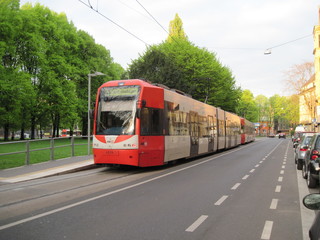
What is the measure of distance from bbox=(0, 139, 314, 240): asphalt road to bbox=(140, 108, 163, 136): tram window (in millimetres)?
2404

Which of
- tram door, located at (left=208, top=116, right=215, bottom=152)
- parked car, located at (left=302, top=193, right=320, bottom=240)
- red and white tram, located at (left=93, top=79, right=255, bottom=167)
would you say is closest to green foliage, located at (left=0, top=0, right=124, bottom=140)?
tram door, located at (left=208, top=116, right=215, bottom=152)

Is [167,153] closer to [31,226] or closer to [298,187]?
[298,187]

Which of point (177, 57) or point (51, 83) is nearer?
point (51, 83)

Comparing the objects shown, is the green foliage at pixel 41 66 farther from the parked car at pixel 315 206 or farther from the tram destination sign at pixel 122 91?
the parked car at pixel 315 206

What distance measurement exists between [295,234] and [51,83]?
33.6m

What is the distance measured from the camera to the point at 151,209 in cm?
601

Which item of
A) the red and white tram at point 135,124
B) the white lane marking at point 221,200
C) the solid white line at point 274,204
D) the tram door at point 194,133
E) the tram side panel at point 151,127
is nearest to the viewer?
the solid white line at point 274,204

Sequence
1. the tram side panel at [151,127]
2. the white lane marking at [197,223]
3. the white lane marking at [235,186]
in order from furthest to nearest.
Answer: the tram side panel at [151,127], the white lane marking at [235,186], the white lane marking at [197,223]

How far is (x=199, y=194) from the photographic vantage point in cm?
754

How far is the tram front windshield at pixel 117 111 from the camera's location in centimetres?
1156

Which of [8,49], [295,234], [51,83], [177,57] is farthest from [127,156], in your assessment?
[177,57]

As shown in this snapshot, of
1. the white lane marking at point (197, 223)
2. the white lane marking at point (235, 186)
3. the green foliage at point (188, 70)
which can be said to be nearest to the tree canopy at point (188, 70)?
the green foliage at point (188, 70)

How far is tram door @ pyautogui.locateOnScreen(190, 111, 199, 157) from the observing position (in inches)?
644

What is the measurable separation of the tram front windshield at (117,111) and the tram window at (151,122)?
35cm
